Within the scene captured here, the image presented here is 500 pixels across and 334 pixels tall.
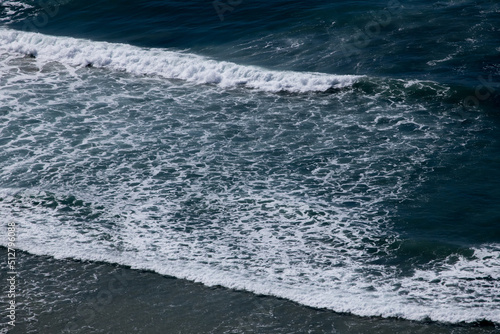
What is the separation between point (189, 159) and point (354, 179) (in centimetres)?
473

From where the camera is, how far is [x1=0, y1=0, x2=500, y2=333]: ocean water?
13961mm

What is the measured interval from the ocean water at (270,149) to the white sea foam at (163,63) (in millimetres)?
81

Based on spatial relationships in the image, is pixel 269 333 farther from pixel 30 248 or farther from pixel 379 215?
pixel 30 248

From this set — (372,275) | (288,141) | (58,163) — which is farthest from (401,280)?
(58,163)

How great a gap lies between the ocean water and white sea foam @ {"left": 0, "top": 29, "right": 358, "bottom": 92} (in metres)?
0.08

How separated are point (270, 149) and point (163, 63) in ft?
24.1

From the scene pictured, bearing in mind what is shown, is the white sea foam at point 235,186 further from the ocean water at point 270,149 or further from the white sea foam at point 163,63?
the white sea foam at point 163,63

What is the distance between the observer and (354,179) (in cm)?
1700

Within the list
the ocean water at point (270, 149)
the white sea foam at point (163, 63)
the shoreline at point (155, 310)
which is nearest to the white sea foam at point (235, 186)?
the ocean water at point (270, 149)

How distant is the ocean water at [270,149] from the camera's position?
45.8 feet

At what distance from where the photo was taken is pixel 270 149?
18.6m

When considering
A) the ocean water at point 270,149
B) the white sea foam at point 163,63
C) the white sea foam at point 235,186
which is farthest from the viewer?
the white sea foam at point 163,63

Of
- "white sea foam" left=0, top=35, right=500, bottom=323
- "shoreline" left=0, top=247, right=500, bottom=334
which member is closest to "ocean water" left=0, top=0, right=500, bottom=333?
"white sea foam" left=0, top=35, right=500, bottom=323

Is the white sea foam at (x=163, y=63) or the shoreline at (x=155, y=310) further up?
the white sea foam at (x=163, y=63)
